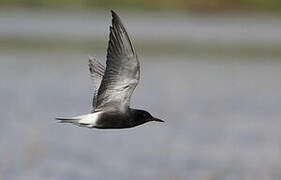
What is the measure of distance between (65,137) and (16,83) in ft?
12.2

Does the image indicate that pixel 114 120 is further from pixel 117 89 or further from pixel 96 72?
pixel 96 72

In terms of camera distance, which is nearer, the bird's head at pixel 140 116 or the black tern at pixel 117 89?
the black tern at pixel 117 89

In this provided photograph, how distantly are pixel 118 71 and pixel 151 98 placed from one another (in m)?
9.33

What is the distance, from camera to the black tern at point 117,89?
6.23m

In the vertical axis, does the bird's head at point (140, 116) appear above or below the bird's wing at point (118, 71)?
below

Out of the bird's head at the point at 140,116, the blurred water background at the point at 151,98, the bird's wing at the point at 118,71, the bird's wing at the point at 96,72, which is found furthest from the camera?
the blurred water background at the point at 151,98

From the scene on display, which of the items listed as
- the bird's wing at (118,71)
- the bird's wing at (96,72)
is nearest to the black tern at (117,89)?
the bird's wing at (118,71)

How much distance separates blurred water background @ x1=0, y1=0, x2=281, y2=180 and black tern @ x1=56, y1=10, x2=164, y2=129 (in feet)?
8.45

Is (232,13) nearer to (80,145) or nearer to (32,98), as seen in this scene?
(32,98)

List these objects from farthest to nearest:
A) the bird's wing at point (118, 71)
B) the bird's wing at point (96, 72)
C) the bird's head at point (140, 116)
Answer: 1. the bird's wing at point (96, 72)
2. the bird's head at point (140, 116)
3. the bird's wing at point (118, 71)

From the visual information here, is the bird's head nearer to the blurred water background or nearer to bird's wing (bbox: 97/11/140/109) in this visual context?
bird's wing (bbox: 97/11/140/109)

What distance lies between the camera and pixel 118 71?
6355 mm

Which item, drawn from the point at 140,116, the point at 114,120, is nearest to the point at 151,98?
the point at 140,116

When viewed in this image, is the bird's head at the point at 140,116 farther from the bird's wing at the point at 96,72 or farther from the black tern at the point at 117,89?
the bird's wing at the point at 96,72
